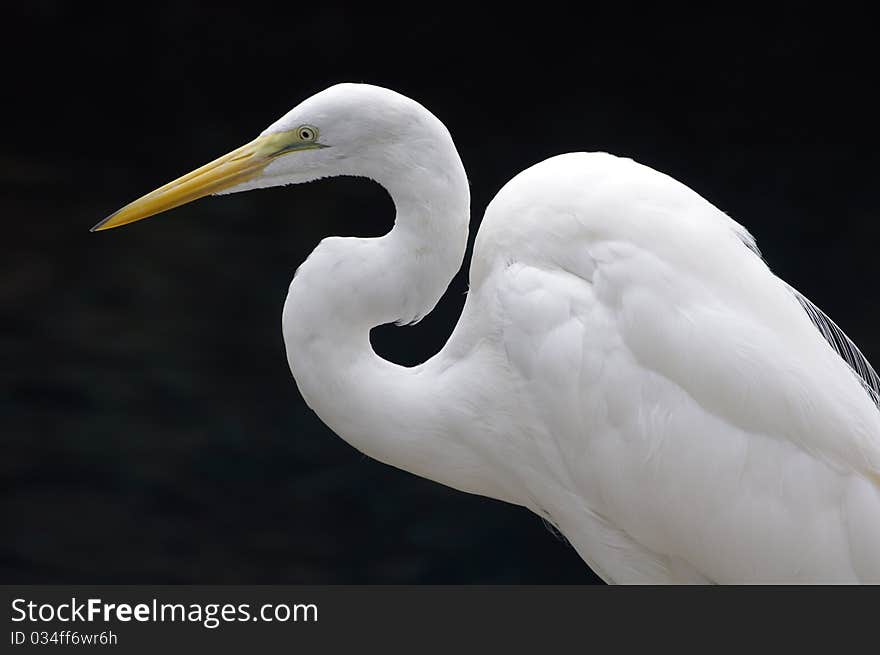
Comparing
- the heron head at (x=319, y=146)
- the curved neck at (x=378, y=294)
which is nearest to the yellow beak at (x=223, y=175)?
the heron head at (x=319, y=146)

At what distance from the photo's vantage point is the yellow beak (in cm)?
199

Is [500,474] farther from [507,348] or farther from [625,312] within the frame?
[625,312]

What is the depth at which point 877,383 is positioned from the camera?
230cm

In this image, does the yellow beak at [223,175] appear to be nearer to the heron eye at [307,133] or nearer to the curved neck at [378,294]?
the heron eye at [307,133]

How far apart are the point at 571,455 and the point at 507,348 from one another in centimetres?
19

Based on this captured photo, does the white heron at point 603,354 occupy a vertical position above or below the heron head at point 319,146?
below

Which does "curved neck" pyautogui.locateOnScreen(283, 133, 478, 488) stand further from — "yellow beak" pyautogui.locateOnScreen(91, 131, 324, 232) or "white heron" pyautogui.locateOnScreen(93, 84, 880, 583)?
"yellow beak" pyautogui.locateOnScreen(91, 131, 324, 232)

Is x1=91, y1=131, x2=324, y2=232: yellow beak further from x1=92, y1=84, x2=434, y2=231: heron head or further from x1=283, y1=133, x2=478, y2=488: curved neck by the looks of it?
x1=283, y1=133, x2=478, y2=488: curved neck

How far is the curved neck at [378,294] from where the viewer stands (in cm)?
194

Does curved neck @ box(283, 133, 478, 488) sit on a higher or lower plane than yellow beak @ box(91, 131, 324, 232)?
lower

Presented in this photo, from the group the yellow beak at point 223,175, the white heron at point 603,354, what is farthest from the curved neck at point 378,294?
the yellow beak at point 223,175

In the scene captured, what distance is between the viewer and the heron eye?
1.97 metres

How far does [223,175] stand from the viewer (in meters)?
Result: 2.02

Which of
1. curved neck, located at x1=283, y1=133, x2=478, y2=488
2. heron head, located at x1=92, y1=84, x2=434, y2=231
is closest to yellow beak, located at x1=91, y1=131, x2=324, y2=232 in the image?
heron head, located at x1=92, y1=84, x2=434, y2=231
